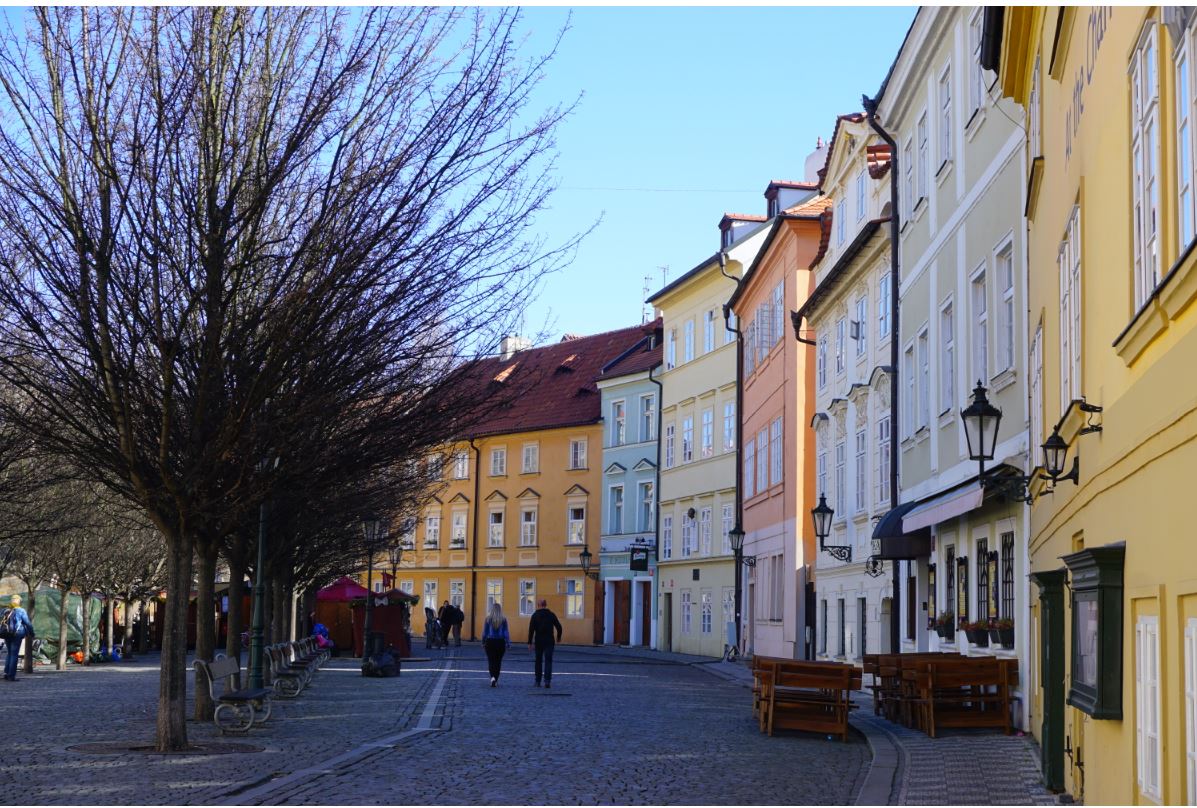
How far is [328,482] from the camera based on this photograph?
62.4ft

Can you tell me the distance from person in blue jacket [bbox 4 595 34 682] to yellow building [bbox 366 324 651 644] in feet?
110

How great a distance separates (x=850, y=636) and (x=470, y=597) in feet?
145

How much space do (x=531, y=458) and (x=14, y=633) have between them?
42150 millimetres

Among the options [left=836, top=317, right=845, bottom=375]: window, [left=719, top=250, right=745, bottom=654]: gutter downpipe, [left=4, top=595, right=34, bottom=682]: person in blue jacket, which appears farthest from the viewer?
[left=719, top=250, right=745, bottom=654]: gutter downpipe

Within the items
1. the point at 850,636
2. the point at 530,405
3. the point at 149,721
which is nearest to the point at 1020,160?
the point at 149,721

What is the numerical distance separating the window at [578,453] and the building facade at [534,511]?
0.04m

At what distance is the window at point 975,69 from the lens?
20797 mm

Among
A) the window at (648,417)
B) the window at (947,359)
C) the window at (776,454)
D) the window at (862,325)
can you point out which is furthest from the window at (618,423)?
the window at (947,359)

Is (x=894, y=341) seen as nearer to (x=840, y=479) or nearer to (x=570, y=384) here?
(x=840, y=479)

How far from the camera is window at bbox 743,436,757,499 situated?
4938 cm

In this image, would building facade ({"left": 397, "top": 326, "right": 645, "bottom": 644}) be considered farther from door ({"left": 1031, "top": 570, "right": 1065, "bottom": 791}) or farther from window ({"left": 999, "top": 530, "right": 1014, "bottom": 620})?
door ({"left": 1031, "top": 570, "right": 1065, "bottom": 791})

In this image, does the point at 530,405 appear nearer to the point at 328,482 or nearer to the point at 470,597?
the point at 470,597

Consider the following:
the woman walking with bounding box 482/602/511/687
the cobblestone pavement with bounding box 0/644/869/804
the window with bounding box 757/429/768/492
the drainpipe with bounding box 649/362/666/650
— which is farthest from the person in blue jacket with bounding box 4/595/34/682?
the drainpipe with bounding box 649/362/666/650

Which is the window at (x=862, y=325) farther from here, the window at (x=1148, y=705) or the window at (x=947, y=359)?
the window at (x=1148, y=705)
